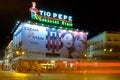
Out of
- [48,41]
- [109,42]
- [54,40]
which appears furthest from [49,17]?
→ [109,42]

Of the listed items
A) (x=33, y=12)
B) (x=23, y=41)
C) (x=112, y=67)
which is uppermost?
(x=33, y=12)

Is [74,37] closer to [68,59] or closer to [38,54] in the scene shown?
[68,59]

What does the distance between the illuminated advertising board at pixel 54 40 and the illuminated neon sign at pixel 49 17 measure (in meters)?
2.86

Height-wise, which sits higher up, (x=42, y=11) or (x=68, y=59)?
(x=42, y=11)

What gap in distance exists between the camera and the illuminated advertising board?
249ft

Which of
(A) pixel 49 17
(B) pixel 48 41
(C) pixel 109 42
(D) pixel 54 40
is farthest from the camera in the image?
(C) pixel 109 42

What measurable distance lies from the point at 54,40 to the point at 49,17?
6949 mm

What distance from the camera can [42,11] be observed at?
81.3 m

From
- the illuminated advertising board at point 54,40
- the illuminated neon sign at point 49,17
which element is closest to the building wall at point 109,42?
the illuminated advertising board at point 54,40

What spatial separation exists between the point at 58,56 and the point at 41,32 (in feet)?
29.1

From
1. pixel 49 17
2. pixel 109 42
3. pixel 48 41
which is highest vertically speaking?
pixel 49 17

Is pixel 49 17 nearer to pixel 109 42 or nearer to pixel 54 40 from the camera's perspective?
pixel 54 40

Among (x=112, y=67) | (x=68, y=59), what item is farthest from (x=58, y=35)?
(x=112, y=67)

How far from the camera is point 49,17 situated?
8225cm
